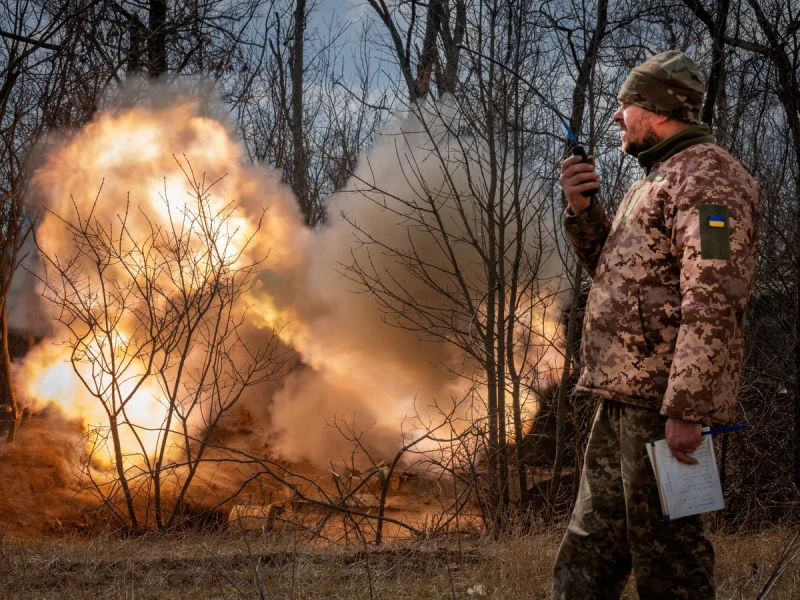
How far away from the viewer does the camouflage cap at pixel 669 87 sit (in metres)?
2.58

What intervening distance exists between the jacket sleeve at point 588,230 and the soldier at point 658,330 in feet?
0.35

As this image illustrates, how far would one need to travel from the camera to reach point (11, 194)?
9719 mm

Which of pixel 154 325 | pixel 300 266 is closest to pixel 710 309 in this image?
pixel 154 325

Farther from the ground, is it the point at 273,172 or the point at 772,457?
the point at 273,172

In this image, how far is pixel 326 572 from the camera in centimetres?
429

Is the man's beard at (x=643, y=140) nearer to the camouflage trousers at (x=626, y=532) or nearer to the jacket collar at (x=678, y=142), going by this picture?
the jacket collar at (x=678, y=142)

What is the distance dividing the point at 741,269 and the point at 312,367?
10231mm

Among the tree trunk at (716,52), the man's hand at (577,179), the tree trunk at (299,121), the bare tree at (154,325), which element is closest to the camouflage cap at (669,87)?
the man's hand at (577,179)

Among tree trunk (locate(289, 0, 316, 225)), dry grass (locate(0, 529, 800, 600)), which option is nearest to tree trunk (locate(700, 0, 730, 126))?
dry grass (locate(0, 529, 800, 600))

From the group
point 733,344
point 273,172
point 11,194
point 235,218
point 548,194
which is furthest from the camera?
point 273,172

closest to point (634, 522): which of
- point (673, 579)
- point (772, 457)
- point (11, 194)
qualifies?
point (673, 579)

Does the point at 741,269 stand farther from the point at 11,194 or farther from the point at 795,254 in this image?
the point at 11,194

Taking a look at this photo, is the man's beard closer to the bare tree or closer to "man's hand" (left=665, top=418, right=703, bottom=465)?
"man's hand" (left=665, top=418, right=703, bottom=465)

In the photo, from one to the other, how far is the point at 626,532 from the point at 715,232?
104cm
